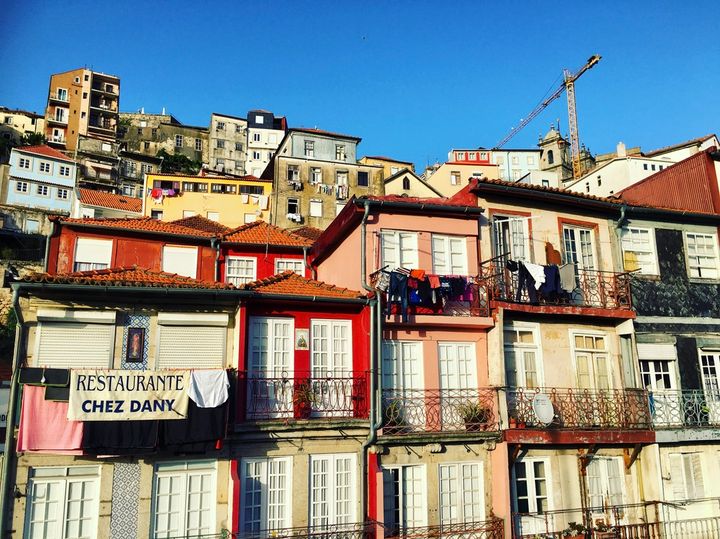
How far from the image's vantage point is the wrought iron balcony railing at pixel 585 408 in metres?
17.8

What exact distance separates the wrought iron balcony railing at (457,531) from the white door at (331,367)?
352cm

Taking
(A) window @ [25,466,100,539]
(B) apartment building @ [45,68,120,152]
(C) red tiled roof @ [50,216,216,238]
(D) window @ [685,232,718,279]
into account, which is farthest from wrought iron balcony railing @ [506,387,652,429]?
(B) apartment building @ [45,68,120,152]

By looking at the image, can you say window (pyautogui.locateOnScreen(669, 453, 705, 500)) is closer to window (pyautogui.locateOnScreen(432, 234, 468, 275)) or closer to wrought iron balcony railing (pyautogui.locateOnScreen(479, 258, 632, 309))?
wrought iron balcony railing (pyautogui.locateOnScreen(479, 258, 632, 309))

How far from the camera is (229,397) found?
50.5 feet

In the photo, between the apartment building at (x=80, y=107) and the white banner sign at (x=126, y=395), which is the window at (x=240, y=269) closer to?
the white banner sign at (x=126, y=395)

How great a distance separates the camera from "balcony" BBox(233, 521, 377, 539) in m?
15.4

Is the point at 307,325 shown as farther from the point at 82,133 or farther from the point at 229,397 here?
the point at 82,133

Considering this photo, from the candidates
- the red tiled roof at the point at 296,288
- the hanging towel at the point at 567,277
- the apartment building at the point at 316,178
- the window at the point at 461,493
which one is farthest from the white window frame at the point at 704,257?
the apartment building at the point at 316,178

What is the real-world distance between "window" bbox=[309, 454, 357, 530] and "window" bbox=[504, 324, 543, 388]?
5735mm

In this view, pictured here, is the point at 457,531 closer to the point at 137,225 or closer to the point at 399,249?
the point at 399,249

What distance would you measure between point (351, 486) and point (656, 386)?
10831mm

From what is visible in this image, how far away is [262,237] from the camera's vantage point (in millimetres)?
28172

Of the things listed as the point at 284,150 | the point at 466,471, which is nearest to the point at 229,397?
the point at 466,471

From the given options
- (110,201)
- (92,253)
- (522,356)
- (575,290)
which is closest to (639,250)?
(575,290)
